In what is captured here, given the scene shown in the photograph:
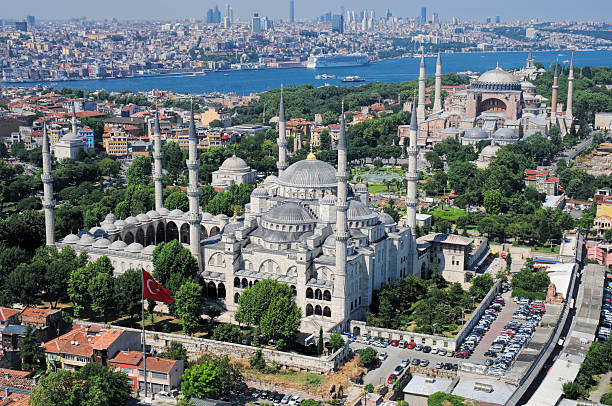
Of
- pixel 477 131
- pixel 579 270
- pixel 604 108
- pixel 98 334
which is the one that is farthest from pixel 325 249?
pixel 604 108

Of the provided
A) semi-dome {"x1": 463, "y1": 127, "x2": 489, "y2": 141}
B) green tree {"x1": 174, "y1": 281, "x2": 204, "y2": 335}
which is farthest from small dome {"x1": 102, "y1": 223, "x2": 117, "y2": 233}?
semi-dome {"x1": 463, "y1": 127, "x2": 489, "y2": 141}

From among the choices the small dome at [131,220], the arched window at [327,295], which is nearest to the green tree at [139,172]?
the small dome at [131,220]

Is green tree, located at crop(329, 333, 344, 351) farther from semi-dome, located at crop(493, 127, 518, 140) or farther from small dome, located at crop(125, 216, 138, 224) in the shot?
semi-dome, located at crop(493, 127, 518, 140)

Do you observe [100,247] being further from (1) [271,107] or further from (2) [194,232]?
(1) [271,107]

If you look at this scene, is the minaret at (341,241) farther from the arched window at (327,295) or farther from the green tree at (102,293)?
the green tree at (102,293)

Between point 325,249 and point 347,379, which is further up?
point 325,249
